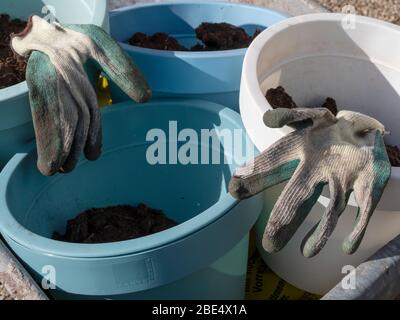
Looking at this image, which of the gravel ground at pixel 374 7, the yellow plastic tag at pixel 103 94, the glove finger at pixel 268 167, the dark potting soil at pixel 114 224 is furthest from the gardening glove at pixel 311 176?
the gravel ground at pixel 374 7

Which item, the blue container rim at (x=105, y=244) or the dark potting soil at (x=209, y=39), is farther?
the dark potting soil at (x=209, y=39)

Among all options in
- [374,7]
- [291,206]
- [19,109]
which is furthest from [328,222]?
[374,7]

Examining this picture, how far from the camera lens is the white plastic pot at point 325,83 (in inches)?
40.7

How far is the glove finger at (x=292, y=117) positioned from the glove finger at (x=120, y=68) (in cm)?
25

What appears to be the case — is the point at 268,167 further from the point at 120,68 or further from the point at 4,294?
the point at 4,294

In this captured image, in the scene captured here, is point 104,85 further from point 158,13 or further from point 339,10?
point 339,10

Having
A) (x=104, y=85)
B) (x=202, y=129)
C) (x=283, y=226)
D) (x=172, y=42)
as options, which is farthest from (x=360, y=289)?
(x=104, y=85)

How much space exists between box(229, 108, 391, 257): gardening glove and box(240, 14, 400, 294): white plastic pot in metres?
0.08

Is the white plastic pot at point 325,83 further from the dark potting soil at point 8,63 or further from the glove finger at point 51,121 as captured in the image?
the dark potting soil at point 8,63

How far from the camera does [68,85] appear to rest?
101 cm

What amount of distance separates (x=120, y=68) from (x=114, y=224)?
330 mm

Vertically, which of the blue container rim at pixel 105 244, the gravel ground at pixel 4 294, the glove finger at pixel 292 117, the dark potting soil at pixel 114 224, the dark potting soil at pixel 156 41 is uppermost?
the glove finger at pixel 292 117

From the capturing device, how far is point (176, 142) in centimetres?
124

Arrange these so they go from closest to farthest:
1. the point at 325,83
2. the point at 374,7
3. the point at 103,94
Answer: the point at 325,83
the point at 103,94
the point at 374,7
